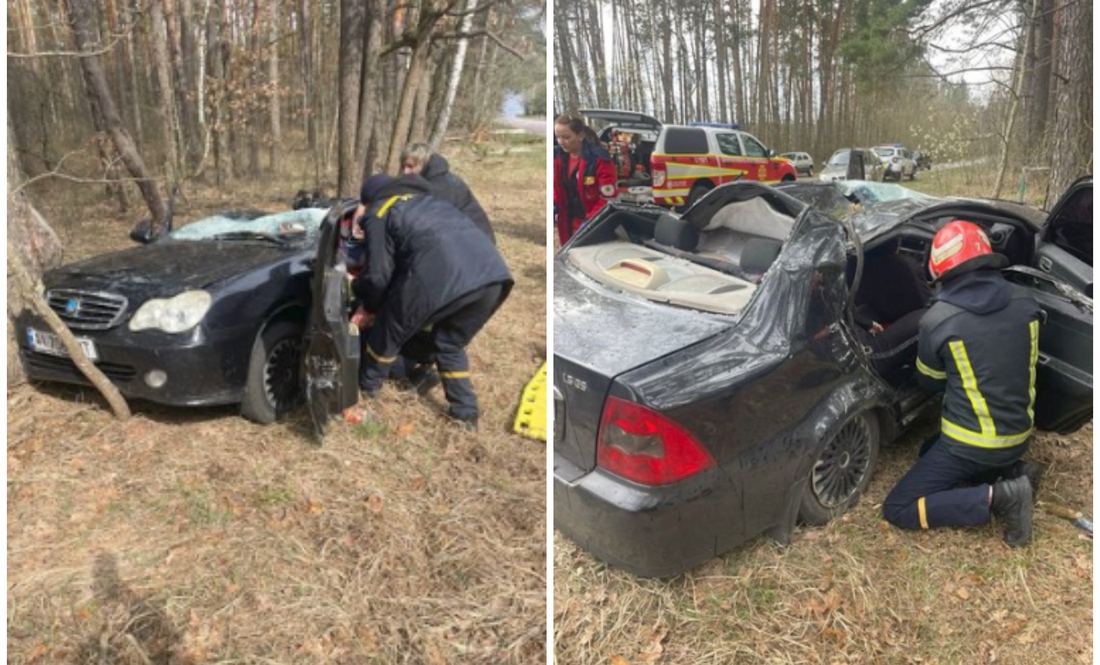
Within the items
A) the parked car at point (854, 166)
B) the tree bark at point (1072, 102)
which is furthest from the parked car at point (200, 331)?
the tree bark at point (1072, 102)

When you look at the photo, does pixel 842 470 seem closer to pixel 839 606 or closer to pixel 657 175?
pixel 839 606

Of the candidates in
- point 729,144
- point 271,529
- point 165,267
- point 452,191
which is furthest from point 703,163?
point 165,267

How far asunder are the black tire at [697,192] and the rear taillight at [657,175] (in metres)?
0.09

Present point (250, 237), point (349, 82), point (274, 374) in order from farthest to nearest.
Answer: point (349, 82) < point (250, 237) < point (274, 374)

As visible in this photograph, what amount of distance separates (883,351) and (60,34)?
290 cm

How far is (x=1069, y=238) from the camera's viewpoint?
78.2 inches

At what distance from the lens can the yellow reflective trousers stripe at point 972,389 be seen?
1.85m

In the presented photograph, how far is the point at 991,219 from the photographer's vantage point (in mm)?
2086

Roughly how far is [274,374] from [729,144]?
175 cm

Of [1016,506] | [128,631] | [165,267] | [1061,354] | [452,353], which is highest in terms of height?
[165,267]

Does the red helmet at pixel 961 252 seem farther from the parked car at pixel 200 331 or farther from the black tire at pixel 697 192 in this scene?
the parked car at pixel 200 331

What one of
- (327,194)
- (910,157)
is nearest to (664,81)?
(910,157)

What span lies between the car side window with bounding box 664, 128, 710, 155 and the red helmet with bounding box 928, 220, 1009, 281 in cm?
68

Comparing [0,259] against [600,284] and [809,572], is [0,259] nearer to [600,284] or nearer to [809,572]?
[600,284]
